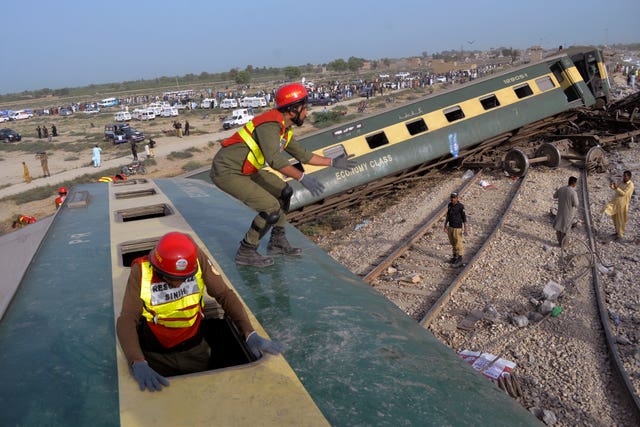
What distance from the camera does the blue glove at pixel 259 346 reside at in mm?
3119

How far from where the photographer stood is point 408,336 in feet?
12.0

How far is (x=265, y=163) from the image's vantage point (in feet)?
15.6

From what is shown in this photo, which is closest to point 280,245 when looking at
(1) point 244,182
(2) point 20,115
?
(1) point 244,182

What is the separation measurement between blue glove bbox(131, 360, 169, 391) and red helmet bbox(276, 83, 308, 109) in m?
2.57

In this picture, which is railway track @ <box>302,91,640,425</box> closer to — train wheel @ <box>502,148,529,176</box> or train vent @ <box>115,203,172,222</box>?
train wheel @ <box>502,148,529,176</box>

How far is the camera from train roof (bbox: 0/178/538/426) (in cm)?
258

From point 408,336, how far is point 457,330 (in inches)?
154

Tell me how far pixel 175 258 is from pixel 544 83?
1607 cm

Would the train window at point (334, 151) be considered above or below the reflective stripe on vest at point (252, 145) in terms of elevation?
below

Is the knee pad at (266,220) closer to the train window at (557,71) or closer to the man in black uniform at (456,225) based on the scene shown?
the man in black uniform at (456,225)

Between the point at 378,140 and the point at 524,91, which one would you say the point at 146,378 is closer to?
the point at 378,140

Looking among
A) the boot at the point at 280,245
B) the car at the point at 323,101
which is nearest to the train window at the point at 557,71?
the boot at the point at 280,245

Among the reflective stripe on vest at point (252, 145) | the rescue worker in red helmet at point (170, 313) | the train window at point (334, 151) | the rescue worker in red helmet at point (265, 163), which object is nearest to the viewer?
the rescue worker in red helmet at point (170, 313)

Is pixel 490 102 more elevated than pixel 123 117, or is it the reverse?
pixel 490 102
